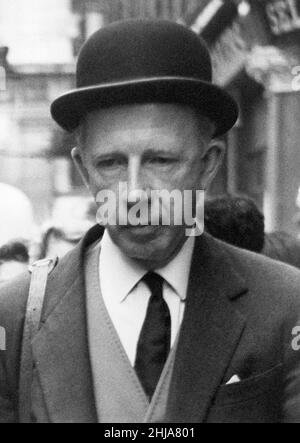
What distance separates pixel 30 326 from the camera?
7.13 feet

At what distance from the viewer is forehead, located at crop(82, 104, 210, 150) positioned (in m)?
2.08

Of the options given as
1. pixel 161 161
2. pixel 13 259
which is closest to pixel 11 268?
pixel 13 259

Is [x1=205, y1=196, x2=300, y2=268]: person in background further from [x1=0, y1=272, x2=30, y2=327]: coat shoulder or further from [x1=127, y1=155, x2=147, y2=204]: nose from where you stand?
[x1=127, y1=155, x2=147, y2=204]: nose

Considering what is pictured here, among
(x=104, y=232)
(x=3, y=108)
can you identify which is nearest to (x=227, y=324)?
(x=104, y=232)

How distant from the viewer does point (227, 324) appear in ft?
7.13

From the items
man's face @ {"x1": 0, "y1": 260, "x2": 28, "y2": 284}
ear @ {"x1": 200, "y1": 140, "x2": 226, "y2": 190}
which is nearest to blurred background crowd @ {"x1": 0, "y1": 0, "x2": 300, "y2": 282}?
man's face @ {"x1": 0, "y1": 260, "x2": 28, "y2": 284}

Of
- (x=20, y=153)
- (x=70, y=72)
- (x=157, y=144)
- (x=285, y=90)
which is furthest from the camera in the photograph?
(x=20, y=153)

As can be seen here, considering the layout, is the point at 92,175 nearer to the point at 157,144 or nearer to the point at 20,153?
the point at 157,144

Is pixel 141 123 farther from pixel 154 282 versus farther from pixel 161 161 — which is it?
pixel 154 282

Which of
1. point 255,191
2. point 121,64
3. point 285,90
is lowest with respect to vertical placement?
point 255,191

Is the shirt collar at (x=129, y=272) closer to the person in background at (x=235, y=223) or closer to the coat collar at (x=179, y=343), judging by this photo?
the coat collar at (x=179, y=343)

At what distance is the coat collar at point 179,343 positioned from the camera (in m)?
2.08

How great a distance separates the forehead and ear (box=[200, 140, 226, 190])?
5.3 inches

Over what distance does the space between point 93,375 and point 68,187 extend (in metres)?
13.6
